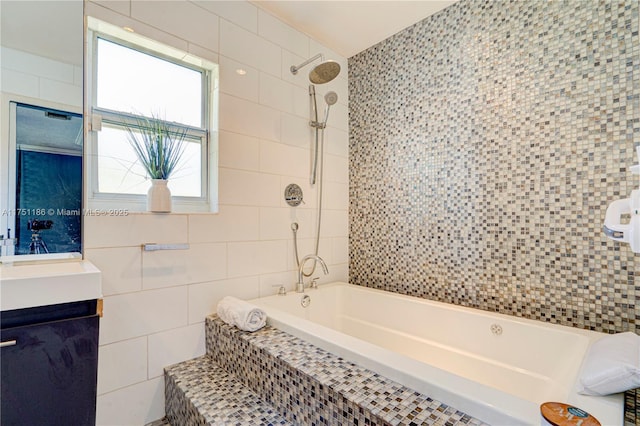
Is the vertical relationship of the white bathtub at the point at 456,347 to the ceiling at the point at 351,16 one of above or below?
below

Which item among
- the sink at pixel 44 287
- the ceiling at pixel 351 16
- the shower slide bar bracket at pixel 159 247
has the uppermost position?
the ceiling at pixel 351 16

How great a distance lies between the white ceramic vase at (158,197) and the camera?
65.9 inches

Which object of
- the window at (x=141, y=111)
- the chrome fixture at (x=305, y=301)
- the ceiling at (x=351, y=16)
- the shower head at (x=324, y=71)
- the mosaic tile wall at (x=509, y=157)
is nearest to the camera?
the mosaic tile wall at (x=509, y=157)

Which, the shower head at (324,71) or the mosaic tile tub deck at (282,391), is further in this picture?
the shower head at (324,71)

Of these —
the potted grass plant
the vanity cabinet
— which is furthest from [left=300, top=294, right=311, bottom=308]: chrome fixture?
the vanity cabinet

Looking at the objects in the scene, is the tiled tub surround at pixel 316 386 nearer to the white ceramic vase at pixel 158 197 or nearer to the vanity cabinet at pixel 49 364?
the vanity cabinet at pixel 49 364

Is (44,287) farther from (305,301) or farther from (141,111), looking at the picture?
(305,301)

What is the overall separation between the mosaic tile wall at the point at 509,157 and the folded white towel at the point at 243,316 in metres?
1.22

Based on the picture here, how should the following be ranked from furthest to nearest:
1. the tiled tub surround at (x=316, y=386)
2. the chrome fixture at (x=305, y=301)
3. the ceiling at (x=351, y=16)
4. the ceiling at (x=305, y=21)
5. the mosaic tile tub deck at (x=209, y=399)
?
the chrome fixture at (x=305, y=301)
the ceiling at (x=351, y=16)
the ceiling at (x=305, y=21)
the mosaic tile tub deck at (x=209, y=399)
the tiled tub surround at (x=316, y=386)

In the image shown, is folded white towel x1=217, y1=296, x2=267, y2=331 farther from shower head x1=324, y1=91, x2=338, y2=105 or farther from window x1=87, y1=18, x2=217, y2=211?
shower head x1=324, y1=91, x2=338, y2=105

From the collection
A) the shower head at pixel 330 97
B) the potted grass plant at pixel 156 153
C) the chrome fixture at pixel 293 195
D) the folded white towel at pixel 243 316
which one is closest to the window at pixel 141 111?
the potted grass plant at pixel 156 153

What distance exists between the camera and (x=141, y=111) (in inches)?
70.9

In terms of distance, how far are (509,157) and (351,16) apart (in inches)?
58.7

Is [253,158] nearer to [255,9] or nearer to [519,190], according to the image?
[255,9]
